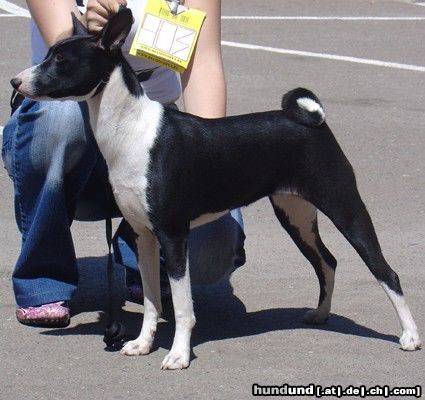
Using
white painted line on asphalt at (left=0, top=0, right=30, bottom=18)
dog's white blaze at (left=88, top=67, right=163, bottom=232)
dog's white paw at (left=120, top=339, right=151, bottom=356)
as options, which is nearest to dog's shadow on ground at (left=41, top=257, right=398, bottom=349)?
dog's white paw at (left=120, top=339, right=151, bottom=356)

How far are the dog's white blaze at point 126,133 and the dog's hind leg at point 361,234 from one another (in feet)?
2.34

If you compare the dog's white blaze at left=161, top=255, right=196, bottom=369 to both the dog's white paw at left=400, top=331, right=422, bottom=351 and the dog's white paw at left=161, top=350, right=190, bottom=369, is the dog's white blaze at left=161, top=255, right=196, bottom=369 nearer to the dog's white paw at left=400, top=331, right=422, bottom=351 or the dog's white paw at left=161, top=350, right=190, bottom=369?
the dog's white paw at left=161, top=350, right=190, bottom=369

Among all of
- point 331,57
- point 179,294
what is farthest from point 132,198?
point 331,57

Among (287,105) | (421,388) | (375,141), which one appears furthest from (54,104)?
(375,141)

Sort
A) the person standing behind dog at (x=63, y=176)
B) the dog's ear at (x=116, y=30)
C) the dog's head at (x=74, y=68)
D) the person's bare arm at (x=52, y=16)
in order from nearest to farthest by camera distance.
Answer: the dog's ear at (x=116, y=30)
the dog's head at (x=74, y=68)
the person's bare arm at (x=52, y=16)
the person standing behind dog at (x=63, y=176)

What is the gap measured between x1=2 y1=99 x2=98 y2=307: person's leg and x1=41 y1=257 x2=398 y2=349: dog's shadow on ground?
0.73 ft

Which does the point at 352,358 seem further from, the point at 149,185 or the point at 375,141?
the point at 375,141

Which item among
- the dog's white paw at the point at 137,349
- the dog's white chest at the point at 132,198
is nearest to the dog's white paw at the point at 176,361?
the dog's white paw at the point at 137,349

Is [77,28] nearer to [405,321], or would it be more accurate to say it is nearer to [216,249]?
[216,249]

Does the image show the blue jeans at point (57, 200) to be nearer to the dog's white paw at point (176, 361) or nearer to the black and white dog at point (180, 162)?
the black and white dog at point (180, 162)

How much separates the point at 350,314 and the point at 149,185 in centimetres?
125

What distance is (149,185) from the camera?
14.6 ft

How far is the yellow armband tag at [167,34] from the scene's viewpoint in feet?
15.5

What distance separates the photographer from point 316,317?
507 centimetres
